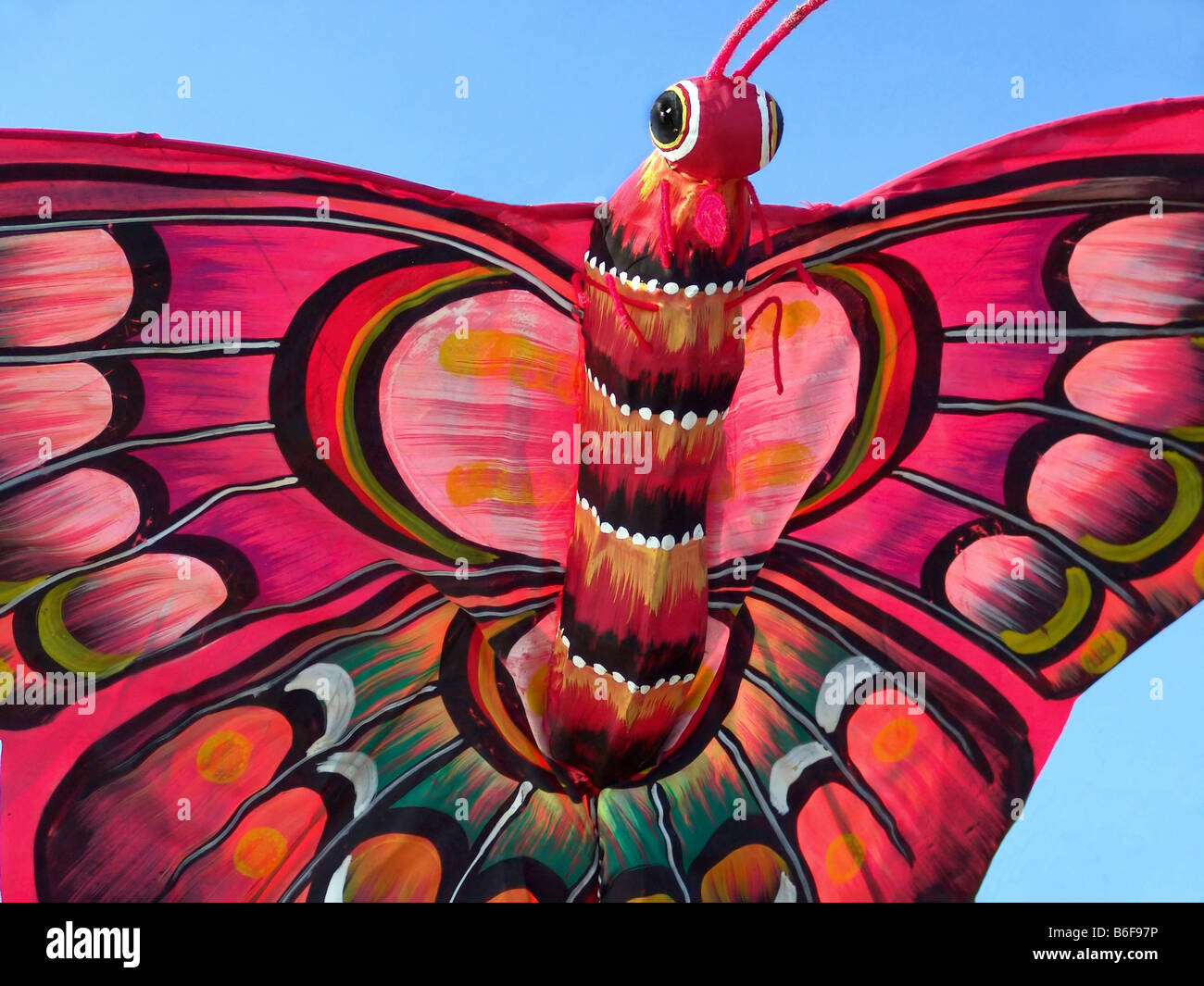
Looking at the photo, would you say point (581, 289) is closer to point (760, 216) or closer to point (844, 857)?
point (760, 216)

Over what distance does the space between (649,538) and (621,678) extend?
1.03 ft

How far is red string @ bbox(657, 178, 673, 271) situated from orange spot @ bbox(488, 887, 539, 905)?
1.47 m

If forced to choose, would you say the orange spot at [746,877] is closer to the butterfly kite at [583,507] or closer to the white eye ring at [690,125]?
the butterfly kite at [583,507]

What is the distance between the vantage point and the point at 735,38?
227 centimetres

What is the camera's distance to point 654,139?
2.26 metres

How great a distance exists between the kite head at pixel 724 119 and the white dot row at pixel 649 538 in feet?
2.22

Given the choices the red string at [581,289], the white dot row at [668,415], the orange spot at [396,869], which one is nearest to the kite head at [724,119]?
the red string at [581,289]

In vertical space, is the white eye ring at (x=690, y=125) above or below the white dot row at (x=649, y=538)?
above

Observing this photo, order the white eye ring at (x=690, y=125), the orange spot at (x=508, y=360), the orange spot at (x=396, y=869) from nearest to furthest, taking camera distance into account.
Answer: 1. the white eye ring at (x=690, y=125)
2. the orange spot at (x=508, y=360)
3. the orange spot at (x=396, y=869)

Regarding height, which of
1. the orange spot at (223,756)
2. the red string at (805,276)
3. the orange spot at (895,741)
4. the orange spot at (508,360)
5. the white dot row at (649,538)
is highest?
the red string at (805,276)

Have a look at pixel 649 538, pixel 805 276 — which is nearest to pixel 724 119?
pixel 805 276

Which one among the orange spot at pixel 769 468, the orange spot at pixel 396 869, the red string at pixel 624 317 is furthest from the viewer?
the orange spot at pixel 396 869

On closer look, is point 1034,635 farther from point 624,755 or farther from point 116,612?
point 116,612

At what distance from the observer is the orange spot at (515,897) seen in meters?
2.92
